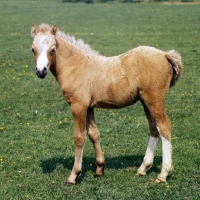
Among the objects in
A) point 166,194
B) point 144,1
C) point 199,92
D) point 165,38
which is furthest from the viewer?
point 144,1

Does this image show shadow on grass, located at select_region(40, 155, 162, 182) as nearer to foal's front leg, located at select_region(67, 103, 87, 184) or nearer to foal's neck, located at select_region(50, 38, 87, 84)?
foal's front leg, located at select_region(67, 103, 87, 184)

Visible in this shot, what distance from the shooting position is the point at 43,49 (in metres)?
6.42

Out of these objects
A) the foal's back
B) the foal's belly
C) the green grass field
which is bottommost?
the green grass field

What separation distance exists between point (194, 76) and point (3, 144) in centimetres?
805

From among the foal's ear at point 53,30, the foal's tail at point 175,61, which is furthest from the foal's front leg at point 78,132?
the foal's tail at point 175,61

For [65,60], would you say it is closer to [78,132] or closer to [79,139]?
[78,132]

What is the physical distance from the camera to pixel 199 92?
1269cm

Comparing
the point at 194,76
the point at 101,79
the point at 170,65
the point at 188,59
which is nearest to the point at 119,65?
the point at 101,79

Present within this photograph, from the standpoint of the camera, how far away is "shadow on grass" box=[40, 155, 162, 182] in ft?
24.6

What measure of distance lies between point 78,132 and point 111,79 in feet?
3.23

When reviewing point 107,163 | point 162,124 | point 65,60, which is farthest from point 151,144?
point 65,60

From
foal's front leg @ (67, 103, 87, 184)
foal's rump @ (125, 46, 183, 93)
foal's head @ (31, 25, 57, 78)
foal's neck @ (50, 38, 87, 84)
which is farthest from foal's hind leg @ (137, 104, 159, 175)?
foal's head @ (31, 25, 57, 78)

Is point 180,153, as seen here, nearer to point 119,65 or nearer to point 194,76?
point 119,65

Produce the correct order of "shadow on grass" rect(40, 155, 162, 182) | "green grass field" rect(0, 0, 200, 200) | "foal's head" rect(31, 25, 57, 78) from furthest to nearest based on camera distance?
"shadow on grass" rect(40, 155, 162, 182) < "green grass field" rect(0, 0, 200, 200) < "foal's head" rect(31, 25, 57, 78)
